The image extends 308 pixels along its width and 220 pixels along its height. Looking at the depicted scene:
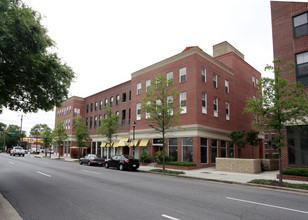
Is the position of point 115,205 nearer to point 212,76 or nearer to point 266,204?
point 266,204

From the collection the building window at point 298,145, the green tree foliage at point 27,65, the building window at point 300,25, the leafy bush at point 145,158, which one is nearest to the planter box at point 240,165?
the building window at point 298,145

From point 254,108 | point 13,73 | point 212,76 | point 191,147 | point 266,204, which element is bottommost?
point 266,204

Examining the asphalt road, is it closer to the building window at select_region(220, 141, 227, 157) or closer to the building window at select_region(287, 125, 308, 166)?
the building window at select_region(287, 125, 308, 166)

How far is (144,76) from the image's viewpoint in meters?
29.2

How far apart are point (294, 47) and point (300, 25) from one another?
173 cm

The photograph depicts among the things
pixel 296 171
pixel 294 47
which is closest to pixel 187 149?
pixel 296 171

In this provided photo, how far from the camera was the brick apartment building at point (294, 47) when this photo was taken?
1563 cm

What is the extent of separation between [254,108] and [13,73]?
41.3 feet

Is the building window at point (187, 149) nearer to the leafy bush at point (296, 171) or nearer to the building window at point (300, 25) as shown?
the leafy bush at point (296, 171)

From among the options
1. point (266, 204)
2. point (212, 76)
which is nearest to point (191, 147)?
point (212, 76)

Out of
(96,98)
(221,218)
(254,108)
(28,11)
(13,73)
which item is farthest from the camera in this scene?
(96,98)

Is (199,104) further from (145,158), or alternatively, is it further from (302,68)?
(302,68)

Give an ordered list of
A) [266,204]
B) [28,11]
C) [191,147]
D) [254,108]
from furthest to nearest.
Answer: [191,147] → [254,108] → [28,11] → [266,204]

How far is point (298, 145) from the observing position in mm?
15656
